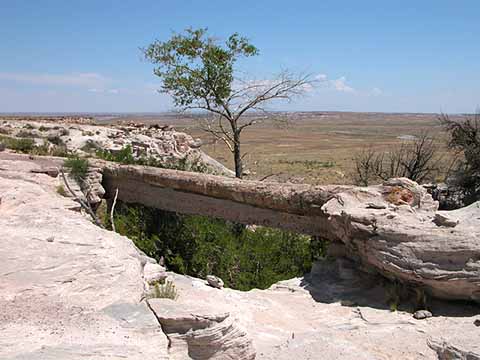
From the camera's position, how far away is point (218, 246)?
975 cm

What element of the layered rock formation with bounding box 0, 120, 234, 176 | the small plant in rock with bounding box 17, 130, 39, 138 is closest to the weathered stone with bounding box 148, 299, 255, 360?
the layered rock formation with bounding box 0, 120, 234, 176

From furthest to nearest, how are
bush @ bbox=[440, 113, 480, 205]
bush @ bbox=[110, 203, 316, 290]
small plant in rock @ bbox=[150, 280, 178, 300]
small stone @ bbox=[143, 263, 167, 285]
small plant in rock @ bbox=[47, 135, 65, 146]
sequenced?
small plant in rock @ bbox=[47, 135, 65, 146] < bush @ bbox=[440, 113, 480, 205] < bush @ bbox=[110, 203, 316, 290] < small stone @ bbox=[143, 263, 167, 285] < small plant in rock @ bbox=[150, 280, 178, 300]

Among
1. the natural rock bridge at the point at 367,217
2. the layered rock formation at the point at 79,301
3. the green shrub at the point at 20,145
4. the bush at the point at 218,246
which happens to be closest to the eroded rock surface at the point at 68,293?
the layered rock formation at the point at 79,301

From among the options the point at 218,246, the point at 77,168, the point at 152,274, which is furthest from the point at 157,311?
the point at 77,168

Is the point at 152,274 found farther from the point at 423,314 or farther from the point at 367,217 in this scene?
the point at 423,314

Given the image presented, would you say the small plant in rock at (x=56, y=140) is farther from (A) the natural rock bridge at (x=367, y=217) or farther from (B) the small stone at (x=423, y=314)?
(B) the small stone at (x=423, y=314)

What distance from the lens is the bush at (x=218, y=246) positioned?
9.09m

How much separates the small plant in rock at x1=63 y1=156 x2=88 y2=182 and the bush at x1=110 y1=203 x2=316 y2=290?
46.4 inches

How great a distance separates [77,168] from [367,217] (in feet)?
22.3

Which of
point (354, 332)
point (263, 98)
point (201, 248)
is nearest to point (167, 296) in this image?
point (354, 332)

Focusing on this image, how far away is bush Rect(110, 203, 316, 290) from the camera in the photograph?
909 centimetres

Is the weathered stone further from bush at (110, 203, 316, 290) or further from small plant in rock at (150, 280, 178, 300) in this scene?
bush at (110, 203, 316, 290)

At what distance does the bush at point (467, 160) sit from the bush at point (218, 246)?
6.28m

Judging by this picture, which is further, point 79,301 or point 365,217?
point 365,217
